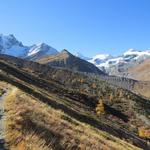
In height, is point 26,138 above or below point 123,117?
above

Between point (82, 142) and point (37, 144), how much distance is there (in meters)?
4.95

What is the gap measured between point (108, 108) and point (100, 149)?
14810 centimetres

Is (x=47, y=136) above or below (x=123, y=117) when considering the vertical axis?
above

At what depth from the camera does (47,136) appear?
1856 centimetres

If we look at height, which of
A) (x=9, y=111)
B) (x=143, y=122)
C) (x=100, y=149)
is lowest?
(x=143, y=122)

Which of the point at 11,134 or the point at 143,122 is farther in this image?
the point at 143,122

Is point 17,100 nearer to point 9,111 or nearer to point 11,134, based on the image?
point 9,111

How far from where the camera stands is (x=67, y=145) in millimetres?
19031

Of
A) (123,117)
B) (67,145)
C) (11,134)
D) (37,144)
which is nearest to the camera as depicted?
(37,144)

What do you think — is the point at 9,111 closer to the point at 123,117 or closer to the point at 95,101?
the point at 123,117

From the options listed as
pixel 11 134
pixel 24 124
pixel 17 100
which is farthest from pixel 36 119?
pixel 17 100

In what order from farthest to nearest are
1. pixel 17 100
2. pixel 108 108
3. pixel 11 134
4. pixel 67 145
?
pixel 108 108
pixel 17 100
pixel 67 145
pixel 11 134

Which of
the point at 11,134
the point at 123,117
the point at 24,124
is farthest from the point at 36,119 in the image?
the point at 123,117

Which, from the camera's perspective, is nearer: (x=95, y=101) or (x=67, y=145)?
(x=67, y=145)
